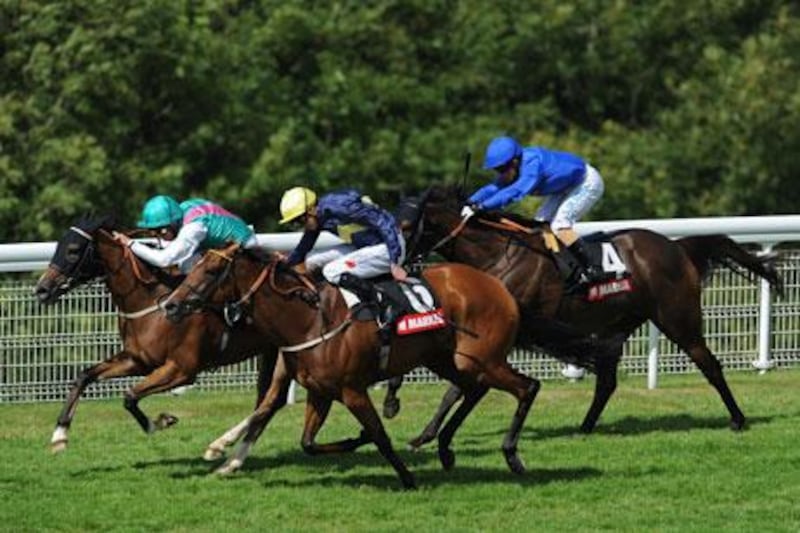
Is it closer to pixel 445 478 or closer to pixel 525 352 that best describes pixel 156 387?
pixel 445 478

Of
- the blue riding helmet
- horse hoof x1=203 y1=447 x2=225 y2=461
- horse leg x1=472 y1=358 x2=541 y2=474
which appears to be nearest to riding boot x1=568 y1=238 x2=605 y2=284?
the blue riding helmet

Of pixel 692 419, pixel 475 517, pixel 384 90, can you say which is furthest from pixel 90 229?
pixel 384 90

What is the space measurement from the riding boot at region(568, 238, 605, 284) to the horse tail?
0.75 m

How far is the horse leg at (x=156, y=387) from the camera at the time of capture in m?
10.9

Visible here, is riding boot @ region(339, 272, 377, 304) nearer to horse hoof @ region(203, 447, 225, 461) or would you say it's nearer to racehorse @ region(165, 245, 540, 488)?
racehorse @ region(165, 245, 540, 488)

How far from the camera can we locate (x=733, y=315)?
14.2m

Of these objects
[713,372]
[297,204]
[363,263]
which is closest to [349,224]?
[363,263]

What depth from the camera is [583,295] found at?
1195cm

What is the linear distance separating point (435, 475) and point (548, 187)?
7.24 ft

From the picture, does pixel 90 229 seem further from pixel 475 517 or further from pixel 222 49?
pixel 222 49

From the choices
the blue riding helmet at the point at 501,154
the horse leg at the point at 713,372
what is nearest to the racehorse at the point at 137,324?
the blue riding helmet at the point at 501,154

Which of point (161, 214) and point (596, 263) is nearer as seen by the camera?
point (161, 214)

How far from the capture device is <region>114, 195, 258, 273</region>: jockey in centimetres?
1096

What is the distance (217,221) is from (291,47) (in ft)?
42.8
